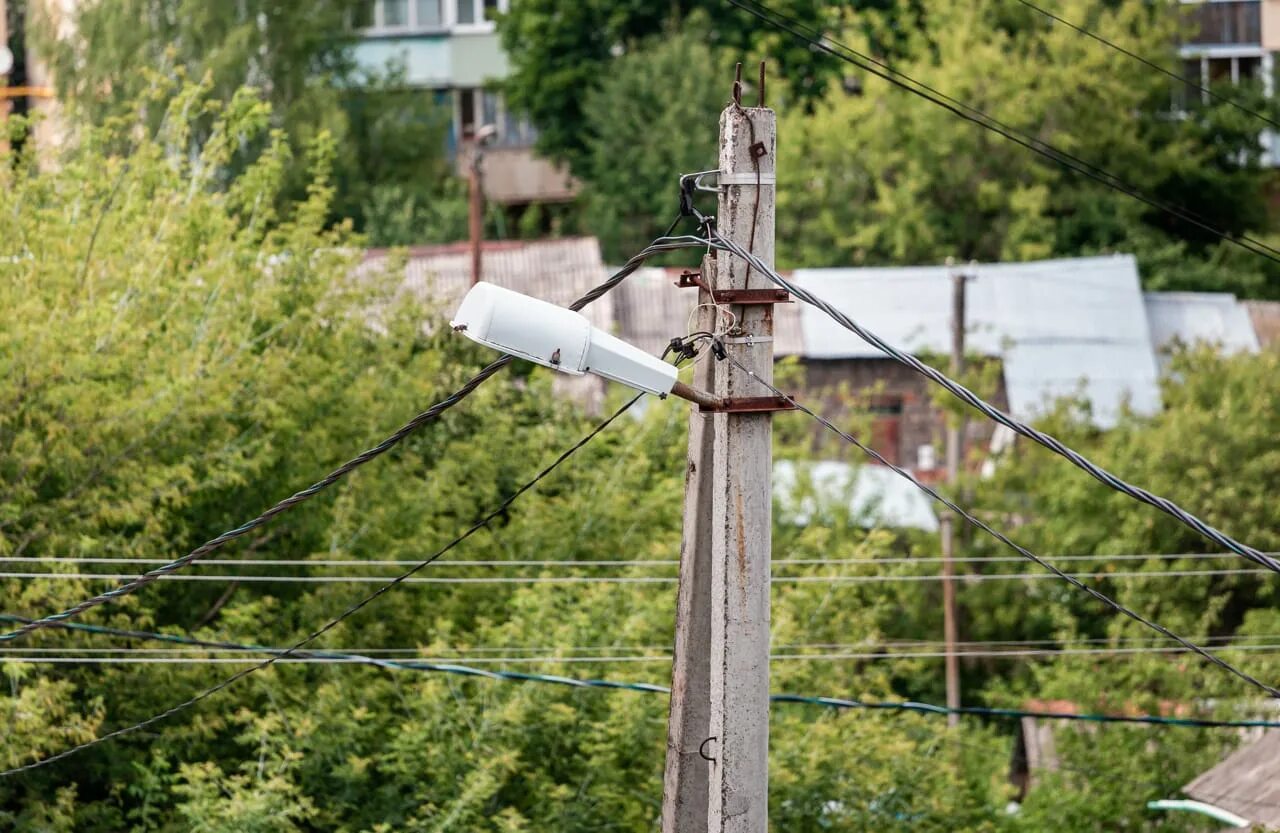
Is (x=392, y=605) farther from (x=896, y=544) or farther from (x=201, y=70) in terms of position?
(x=201, y=70)

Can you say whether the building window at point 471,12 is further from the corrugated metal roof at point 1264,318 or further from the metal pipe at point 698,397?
the metal pipe at point 698,397

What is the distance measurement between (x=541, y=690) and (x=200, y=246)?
19.8 feet

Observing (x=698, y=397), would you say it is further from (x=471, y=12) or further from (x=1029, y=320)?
(x=471, y=12)

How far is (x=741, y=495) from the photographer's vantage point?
723 cm

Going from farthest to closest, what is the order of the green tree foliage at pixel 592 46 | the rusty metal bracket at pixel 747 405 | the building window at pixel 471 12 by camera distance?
1. the building window at pixel 471 12
2. the green tree foliage at pixel 592 46
3. the rusty metal bracket at pixel 747 405

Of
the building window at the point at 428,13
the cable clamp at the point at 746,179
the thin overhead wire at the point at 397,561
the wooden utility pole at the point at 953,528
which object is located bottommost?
the wooden utility pole at the point at 953,528

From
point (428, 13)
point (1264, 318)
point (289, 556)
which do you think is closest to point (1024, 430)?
point (289, 556)

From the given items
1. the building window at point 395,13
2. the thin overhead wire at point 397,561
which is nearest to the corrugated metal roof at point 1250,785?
the thin overhead wire at point 397,561

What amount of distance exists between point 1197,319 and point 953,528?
1136cm

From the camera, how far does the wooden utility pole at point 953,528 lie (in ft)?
86.0

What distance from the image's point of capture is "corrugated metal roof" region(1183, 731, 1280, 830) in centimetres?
1255

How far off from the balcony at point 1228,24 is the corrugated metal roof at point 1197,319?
1163 cm

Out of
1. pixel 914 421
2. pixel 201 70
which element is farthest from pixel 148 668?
pixel 201 70

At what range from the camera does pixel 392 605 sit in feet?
54.9
